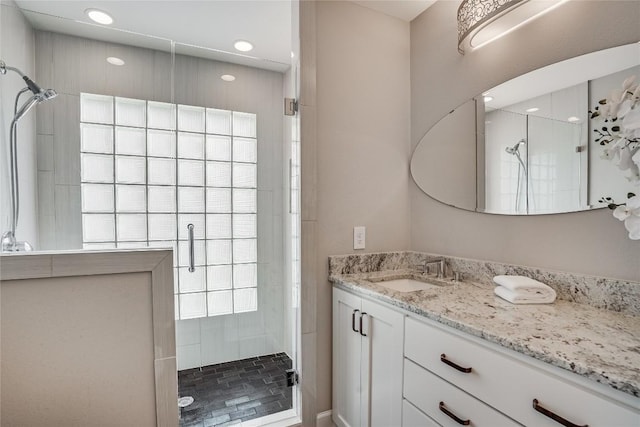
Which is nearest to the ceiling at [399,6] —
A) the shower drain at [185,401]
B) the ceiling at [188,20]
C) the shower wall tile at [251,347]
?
the ceiling at [188,20]

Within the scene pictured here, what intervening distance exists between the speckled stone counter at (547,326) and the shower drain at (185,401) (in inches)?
53.1

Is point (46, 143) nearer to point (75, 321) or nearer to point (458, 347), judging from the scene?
point (75, 321)

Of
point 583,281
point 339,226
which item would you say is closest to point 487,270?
point 583,281

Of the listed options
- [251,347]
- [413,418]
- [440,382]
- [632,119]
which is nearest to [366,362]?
[413,418]

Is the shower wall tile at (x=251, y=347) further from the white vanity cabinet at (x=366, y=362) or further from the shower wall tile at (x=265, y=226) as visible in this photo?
the white vanity cabinet at (x=366, y=362)

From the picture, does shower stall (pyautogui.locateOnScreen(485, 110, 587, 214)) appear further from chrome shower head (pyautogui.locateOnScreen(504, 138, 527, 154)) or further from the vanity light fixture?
the vanity light fixture

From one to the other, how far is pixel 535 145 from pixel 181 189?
198 cm

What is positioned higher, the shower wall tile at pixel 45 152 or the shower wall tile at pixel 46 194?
the shower wall tile at pixel 45 152

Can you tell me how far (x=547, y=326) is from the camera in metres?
0.90

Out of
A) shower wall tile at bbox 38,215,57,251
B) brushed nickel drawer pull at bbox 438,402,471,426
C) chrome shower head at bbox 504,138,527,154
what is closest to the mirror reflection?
chrome shower head at bbox 504,138,527,154

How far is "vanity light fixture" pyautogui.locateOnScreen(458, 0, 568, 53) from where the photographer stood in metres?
1.27

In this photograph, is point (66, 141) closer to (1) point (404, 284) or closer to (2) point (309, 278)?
(2) point (309, 278)

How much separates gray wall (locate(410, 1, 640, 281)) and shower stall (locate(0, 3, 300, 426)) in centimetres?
84

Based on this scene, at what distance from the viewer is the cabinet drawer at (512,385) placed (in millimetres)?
655
